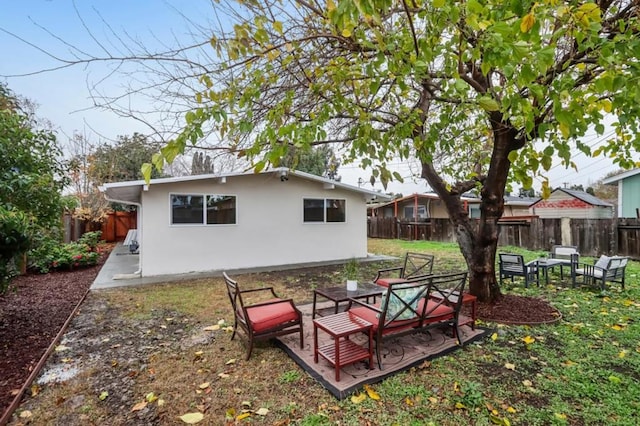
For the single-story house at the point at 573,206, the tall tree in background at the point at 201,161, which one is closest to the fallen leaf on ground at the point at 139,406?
the tall tree in background at the point at 201,161

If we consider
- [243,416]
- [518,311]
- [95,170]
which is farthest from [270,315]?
[95,170]

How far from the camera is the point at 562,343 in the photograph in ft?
12.9

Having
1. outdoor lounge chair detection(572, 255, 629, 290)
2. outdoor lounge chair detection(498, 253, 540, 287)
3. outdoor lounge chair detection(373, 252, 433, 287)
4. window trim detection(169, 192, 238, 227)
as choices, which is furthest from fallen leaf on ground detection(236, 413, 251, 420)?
window trim detection(169, 192, 238, 227)

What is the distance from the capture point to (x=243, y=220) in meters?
9.78

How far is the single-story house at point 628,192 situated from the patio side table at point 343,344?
1556 cm

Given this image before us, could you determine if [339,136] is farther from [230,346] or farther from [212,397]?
[212,397]

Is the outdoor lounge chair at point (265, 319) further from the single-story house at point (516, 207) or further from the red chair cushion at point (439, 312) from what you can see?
the single-story house at point (516, 207)

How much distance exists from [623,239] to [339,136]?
10461mm

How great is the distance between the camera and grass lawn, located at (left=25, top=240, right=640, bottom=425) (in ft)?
8.59

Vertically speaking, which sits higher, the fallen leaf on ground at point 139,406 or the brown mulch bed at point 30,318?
the brown mulch bed at point 30,318

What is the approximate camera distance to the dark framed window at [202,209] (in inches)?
349

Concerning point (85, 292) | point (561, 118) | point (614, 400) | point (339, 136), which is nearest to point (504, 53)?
point (561, 118)

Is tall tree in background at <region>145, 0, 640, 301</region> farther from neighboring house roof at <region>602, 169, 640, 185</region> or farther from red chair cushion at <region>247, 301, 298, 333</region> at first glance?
neighboring house roof at <region>602, 169, 640, 185</region>

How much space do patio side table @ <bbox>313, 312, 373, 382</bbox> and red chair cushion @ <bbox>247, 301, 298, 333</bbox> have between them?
543 mm
